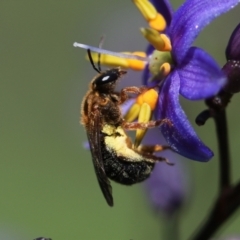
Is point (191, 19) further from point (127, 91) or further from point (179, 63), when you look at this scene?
point (127, 91)

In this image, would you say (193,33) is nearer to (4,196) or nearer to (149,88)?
(149,88)

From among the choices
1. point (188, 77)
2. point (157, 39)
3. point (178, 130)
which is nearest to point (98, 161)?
point (178, 130)

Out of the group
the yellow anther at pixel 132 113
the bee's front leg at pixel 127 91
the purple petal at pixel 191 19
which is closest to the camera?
the purple petal at pixel 191 19

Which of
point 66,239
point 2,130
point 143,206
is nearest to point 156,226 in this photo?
point 143,206

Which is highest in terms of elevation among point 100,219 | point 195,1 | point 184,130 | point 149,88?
point 195,1

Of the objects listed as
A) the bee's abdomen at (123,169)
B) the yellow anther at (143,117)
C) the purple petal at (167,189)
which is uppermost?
the yellow anther at (143,117)

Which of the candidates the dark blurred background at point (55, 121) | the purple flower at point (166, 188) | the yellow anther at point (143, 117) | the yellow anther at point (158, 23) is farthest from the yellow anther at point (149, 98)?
the dark blurred background at point (55, 121)

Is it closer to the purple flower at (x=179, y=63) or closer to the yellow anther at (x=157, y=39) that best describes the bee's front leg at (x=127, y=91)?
the purple flower at (x=179, y=63)
